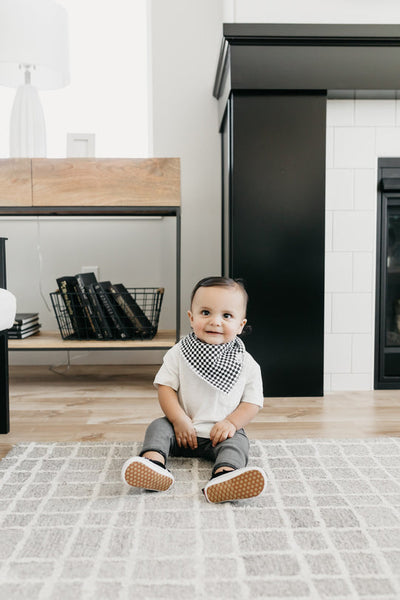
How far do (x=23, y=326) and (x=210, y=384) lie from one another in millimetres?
1094

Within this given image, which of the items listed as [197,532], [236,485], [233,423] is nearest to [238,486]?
[236,485]

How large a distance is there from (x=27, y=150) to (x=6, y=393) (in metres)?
1.06

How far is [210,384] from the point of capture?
1218 mm

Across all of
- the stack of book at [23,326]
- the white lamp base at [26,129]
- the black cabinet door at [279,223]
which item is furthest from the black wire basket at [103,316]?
the white lamp base at [26,129]

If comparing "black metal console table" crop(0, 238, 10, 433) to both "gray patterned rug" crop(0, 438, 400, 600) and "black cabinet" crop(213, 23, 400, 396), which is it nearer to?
"gray patterned rug" crop(0, 438, 400, 600)

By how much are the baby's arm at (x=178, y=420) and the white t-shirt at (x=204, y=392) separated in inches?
0.9

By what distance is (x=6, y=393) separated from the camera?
1450 millimetres

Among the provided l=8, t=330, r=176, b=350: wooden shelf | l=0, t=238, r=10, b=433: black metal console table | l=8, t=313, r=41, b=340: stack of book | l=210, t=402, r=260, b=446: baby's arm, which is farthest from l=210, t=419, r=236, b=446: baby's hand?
l=8, t=313, r=41, b=340: stack of book

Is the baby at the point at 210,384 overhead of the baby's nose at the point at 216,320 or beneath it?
beneath

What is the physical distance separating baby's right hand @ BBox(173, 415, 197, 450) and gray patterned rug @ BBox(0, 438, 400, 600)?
0.05 meters

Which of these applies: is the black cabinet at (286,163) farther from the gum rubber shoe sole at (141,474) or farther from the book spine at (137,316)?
the gum rubber shoe sole at (141,474)

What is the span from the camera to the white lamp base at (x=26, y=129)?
2082mm

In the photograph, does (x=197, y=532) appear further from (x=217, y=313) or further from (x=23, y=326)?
(x=23, y=326)

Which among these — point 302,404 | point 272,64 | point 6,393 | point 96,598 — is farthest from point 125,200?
point 96,598
